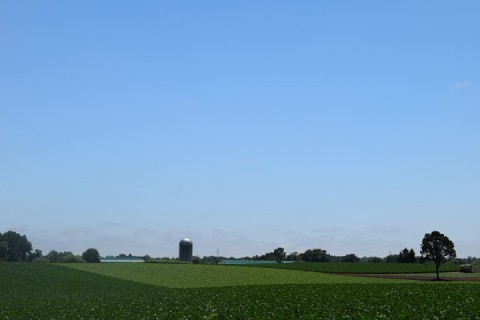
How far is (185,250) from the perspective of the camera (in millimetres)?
Answer: 144500

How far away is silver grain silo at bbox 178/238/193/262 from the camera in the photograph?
472 feet

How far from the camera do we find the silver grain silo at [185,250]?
143850mm

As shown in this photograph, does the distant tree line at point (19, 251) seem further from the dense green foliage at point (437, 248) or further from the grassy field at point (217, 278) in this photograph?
the dense green foliage at point (437, 248)

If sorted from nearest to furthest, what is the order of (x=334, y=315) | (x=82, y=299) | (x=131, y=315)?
(x=334, y=315) → (x=131, y=315) → (x=82, y=299)

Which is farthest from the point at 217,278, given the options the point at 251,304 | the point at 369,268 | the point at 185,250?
the point at 185,250

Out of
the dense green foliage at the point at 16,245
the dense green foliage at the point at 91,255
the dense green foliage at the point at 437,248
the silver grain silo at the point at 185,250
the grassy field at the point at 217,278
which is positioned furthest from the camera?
the dense green foliage at the point at 16,245

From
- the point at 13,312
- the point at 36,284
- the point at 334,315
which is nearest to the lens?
the point at 334,315

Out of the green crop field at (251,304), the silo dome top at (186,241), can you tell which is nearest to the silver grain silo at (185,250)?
the silo dome top at (186,241)

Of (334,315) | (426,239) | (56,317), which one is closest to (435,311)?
(334,315)

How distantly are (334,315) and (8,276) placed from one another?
199ft

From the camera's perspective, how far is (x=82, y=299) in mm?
48594

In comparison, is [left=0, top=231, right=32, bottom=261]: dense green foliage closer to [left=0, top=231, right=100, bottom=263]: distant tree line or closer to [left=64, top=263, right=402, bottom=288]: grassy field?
[left=0, top=231, right=100, bottom=263]: distant tree line

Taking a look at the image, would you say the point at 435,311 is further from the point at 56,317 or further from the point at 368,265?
the point at 368,265

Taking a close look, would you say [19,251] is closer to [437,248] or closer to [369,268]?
[369,268]
